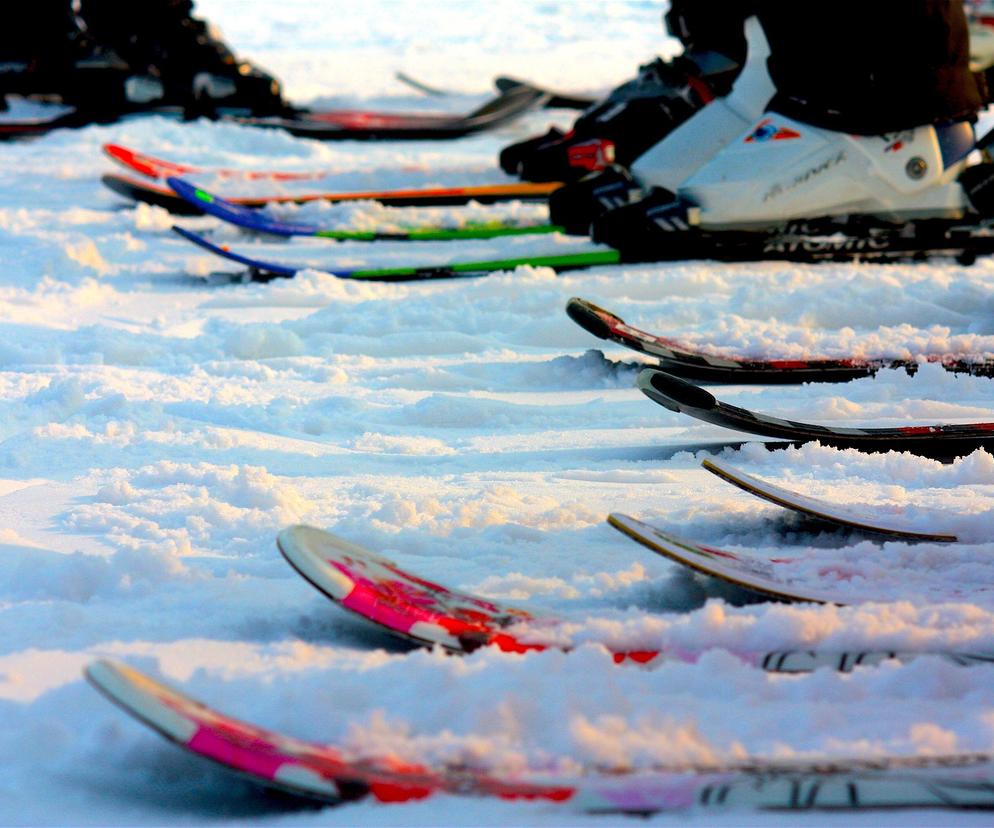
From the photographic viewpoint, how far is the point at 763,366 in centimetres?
280

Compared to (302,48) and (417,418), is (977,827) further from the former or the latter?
(302,48)

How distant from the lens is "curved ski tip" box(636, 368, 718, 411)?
2.20 metres

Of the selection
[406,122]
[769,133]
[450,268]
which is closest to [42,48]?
[406,122]

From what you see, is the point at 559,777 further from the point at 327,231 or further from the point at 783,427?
the point at 327,231

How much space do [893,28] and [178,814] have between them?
3566mm

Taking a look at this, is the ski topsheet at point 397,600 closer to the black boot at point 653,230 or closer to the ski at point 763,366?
the ski at point 763,366

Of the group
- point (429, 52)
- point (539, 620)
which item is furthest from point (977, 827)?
point (429, 52)

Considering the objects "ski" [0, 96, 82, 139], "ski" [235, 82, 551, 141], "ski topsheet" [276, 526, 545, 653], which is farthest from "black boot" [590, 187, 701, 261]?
"ski" [0, 96, 82, 139]

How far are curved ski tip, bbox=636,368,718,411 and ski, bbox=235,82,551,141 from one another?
617 cm

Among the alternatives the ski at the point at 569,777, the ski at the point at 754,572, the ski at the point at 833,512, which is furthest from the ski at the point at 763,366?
the ski at the point at 569,777

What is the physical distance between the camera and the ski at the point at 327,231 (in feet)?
15.6

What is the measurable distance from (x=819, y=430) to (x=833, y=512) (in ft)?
1.56

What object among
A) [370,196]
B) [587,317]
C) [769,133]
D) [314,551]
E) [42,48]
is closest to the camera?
[314,551]

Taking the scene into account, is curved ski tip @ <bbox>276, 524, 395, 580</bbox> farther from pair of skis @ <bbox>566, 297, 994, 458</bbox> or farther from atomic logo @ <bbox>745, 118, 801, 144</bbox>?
atomic logo @ <bbox>745, 118, 801, 144</bbox>
